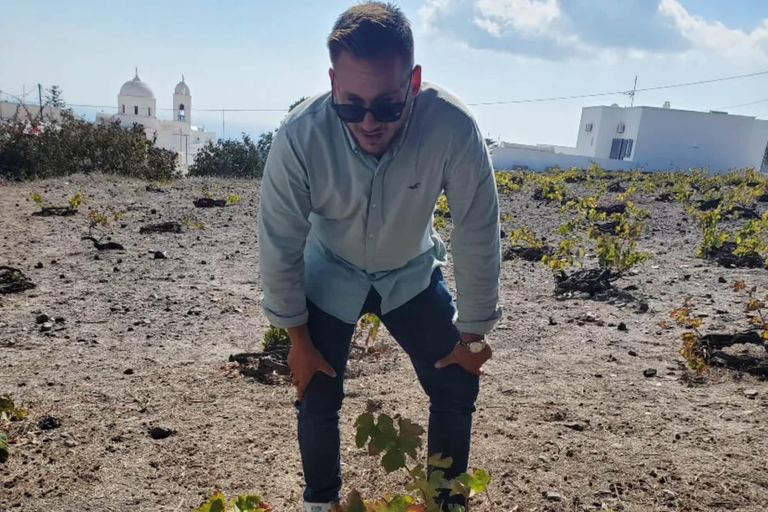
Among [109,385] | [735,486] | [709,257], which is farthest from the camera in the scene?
[709,257]

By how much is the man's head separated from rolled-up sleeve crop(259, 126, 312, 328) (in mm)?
211

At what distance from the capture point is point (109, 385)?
10.3 feet

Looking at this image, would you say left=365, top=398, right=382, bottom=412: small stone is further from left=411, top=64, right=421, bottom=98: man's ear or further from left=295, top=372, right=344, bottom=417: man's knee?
left=411, top=64, right=421, bottom=98: man's ear

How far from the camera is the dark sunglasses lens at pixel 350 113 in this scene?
1587 mm

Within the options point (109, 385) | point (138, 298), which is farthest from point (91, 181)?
point (109, 385)

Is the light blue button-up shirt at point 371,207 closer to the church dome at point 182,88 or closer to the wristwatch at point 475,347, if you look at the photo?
the wristwatch at point 475,347

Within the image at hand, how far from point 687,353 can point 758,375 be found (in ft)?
1.19

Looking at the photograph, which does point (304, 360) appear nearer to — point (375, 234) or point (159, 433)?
point (375, 234)

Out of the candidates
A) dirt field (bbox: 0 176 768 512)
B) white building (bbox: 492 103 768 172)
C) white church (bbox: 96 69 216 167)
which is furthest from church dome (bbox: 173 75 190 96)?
dirt field (bbox: 0 176 768 512)

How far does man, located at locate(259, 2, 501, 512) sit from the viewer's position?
162cm

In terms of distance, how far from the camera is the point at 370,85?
1562 mm

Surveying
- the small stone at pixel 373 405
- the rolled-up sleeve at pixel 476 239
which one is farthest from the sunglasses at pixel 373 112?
the small stone at pixel 373 405

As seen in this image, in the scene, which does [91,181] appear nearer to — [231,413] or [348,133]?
[231,413]

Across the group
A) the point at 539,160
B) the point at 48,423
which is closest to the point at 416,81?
the point at 48,423
